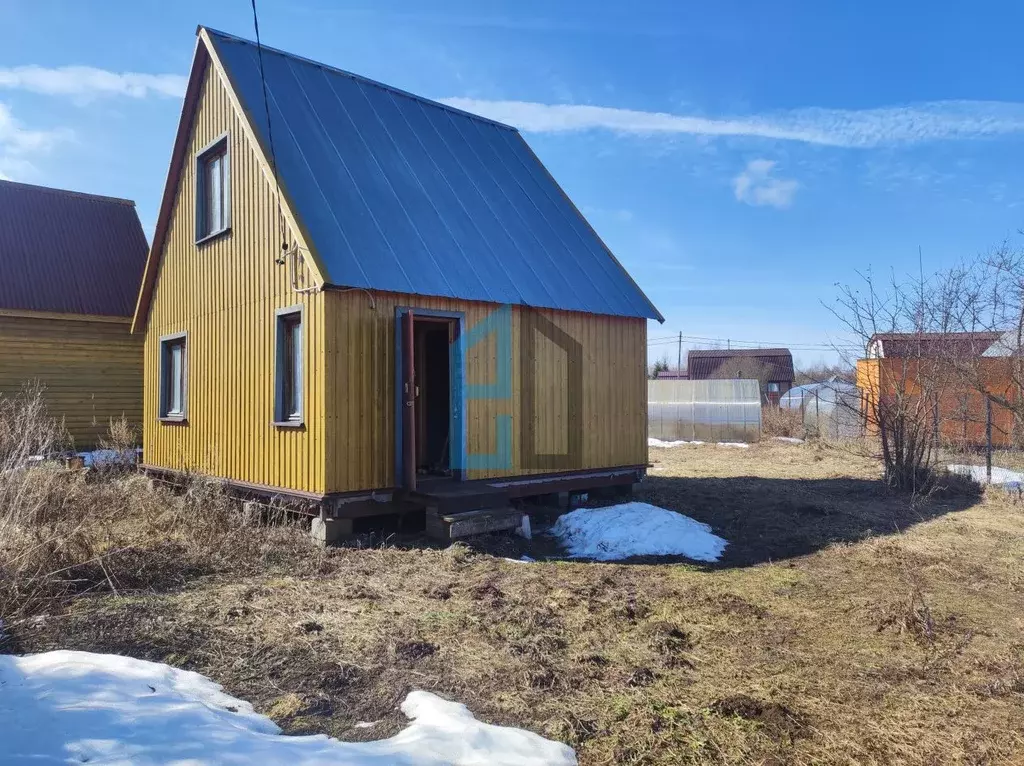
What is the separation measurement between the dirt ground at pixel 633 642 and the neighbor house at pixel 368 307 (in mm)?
1631

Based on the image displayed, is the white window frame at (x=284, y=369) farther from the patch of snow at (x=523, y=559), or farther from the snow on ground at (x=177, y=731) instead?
the snow on ground at (x=177, y=731)

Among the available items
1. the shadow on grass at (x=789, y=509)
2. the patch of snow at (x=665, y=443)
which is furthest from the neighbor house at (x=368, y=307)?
the patch of snow at (x=665, y=443)

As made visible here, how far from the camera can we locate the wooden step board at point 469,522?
8.73m

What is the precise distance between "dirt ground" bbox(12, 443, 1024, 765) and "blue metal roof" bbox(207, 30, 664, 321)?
11.8ft

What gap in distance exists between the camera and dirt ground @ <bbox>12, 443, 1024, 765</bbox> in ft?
13.1

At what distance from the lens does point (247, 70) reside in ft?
35.5

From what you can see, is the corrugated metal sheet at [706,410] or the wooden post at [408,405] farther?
the corrugated metal sheet at [706,410]

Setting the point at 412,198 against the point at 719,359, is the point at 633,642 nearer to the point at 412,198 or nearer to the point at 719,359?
the point at 412,198

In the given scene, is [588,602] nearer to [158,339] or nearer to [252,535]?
[252,535]

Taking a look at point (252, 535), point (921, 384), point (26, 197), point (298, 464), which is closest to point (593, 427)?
point (298, 464)

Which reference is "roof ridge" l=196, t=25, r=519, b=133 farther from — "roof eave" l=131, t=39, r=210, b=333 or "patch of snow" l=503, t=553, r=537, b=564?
"patch of snow" l=503, t=553, r=537, b=564

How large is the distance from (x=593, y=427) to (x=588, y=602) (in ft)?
17.8

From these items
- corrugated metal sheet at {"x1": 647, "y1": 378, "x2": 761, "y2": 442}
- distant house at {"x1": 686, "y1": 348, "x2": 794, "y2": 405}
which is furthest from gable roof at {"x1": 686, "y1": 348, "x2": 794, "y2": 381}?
corrugated metal sheet at {"x1": 647, "y1": 378, "x2": 761, "y2": 442}

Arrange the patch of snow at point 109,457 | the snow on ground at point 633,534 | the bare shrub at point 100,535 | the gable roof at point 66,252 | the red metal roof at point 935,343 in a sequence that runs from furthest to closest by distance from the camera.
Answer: the gable roof at point 66,252
the patch of snow at point 109,457
the red metal roof at point 935,343
the snow on ground at point 633,534
the bare shrub at point 100,535
